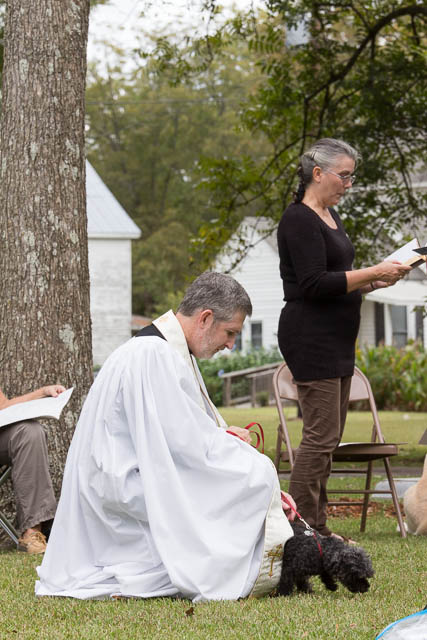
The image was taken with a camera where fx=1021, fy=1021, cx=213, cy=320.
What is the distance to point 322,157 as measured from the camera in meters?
5.67

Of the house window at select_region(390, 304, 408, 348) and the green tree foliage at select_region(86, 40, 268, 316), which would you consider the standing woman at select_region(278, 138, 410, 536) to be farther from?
the green tree foliage at select_region(86, 40, 268, 316)

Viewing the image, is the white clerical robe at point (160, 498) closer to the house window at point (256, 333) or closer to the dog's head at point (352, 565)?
the dog's head at point (352, 565)

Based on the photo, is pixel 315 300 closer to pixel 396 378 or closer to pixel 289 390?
pixel 289 390

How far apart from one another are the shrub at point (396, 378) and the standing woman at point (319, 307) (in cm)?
1735

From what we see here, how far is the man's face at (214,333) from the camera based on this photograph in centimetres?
446

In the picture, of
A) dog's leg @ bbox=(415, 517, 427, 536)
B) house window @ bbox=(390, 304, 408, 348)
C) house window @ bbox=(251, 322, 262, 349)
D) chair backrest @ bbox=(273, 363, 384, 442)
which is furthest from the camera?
house window @ bbox=(251, 322, 262, 349)

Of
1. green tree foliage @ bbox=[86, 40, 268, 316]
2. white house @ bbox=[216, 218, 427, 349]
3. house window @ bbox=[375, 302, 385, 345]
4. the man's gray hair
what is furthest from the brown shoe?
green tree foliage @ bbox=[86, 40, 268, 316]

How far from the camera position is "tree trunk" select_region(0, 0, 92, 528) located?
262 inches

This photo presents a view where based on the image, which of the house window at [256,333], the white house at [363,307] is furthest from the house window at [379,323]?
the house window at [256,333]

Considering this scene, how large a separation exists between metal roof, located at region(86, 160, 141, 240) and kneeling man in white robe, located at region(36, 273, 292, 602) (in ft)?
92.1

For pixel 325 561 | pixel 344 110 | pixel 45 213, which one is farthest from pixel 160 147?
pixel 325 561

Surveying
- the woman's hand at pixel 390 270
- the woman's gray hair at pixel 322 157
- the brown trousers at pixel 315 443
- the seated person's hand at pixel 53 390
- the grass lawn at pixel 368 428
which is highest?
the woman's gray hair at pixel 322 157

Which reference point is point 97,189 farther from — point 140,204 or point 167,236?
point 140,204

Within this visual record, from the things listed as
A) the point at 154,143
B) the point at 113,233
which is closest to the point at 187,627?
the point at 113,233
